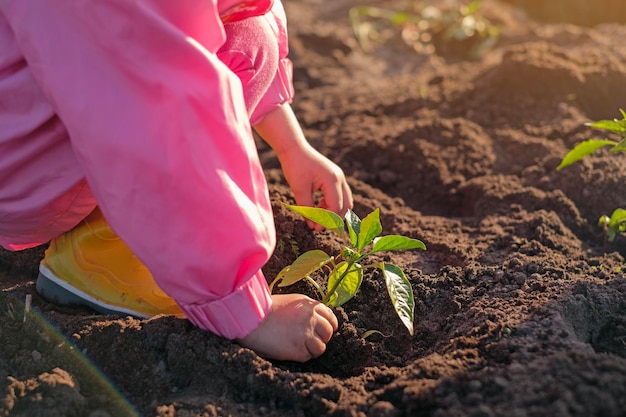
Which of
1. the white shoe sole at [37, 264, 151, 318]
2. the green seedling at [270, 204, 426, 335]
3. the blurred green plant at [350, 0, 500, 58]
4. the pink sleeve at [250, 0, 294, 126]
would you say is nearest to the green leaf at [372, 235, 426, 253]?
the green seedling at [270, 204, 426, 335]

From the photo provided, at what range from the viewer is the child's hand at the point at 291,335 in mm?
1762

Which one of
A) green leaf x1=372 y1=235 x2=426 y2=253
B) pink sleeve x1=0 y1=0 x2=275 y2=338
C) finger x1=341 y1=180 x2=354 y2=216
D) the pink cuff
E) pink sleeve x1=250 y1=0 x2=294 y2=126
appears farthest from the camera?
finger x1=341 y1=180 x2=354 y2=216

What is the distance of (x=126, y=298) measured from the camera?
2.02 metres

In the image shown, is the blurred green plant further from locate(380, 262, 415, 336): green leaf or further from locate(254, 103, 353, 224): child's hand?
locate(380, 262, 415, 336): green leaf

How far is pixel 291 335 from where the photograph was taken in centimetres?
176

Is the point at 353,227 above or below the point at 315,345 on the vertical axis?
above

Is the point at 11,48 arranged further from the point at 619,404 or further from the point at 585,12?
the point at 585,12

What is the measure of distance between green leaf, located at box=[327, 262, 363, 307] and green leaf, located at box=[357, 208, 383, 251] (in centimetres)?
6

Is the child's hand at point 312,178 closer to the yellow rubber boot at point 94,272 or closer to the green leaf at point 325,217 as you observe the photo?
the green leaf at point 325,217

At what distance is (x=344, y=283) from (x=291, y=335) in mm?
201

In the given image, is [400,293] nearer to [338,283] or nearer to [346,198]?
[338,283]

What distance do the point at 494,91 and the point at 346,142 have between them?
672 millimetres

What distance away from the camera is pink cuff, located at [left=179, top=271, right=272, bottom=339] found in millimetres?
1687

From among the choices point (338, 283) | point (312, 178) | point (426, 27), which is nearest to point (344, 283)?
point (338, 283)
